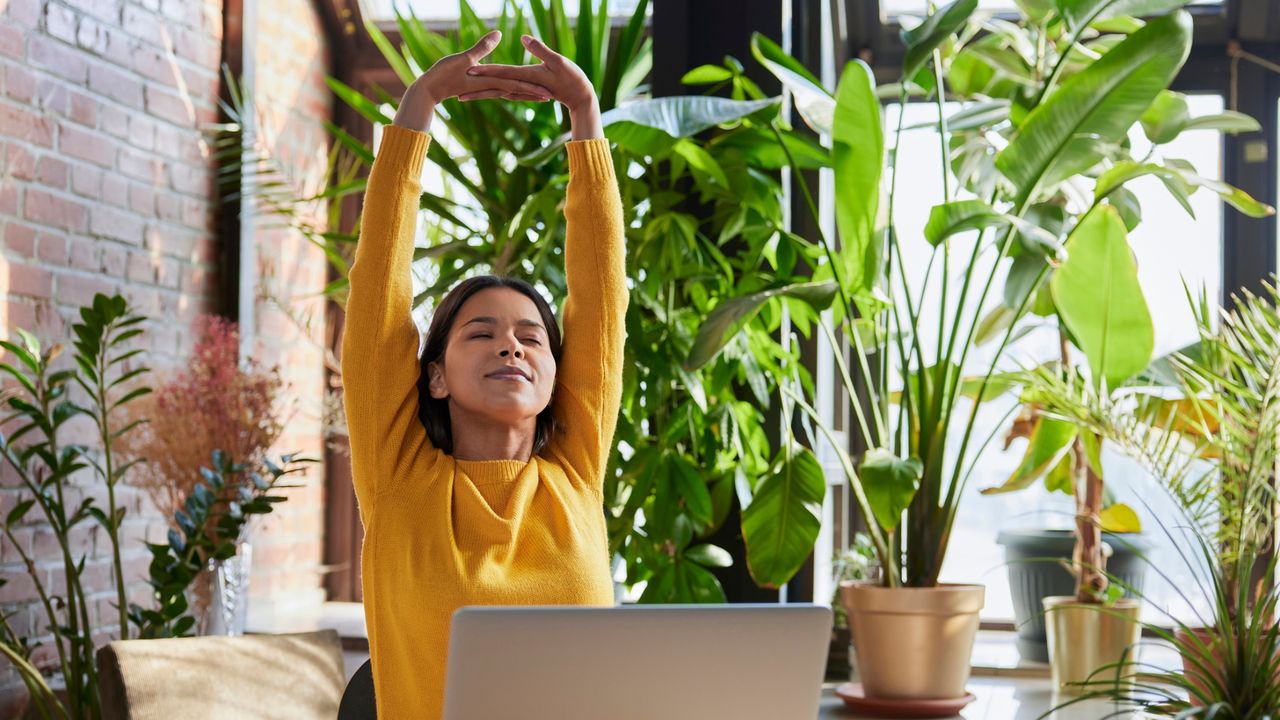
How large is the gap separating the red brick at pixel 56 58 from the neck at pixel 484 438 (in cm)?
157

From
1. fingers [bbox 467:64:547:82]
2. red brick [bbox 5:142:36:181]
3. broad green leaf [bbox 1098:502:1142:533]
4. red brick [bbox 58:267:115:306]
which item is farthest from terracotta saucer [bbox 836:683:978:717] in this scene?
red brick [bbox 5:142:36:181]

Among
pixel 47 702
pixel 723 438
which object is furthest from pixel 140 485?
pixel 723 438

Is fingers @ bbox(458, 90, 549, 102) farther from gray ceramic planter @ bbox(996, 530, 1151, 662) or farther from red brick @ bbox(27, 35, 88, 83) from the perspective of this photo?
gray ceramic planter @ bbox(996, 530, 1151, 662)

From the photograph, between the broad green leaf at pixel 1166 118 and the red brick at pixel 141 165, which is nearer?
the broad green leaf at pixel 1166 118

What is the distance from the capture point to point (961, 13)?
2033 millimetres

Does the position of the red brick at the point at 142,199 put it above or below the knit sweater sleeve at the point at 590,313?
above

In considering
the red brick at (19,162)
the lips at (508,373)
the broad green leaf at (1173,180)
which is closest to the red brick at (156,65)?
the red brick at (19,162)

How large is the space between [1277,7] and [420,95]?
7.75ft

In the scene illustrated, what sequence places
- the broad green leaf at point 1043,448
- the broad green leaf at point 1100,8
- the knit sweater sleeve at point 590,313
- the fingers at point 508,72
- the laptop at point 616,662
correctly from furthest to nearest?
the broad green leaf at point 1043,448 < the broad green leaf at point 1100,8 < the knit sweater sleeve at point 590,313 < the fingers at point 508,72 < the laptop at point 616,662

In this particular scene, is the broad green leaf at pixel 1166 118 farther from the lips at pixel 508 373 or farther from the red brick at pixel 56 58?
the red brick at pixel 56 58

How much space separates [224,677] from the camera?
6.60 ft

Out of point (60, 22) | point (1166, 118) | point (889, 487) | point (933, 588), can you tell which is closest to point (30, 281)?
point (60, 22)

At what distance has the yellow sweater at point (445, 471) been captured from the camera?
1455 millimetres

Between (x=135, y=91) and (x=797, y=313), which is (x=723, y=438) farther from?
(x=135, y=91)
